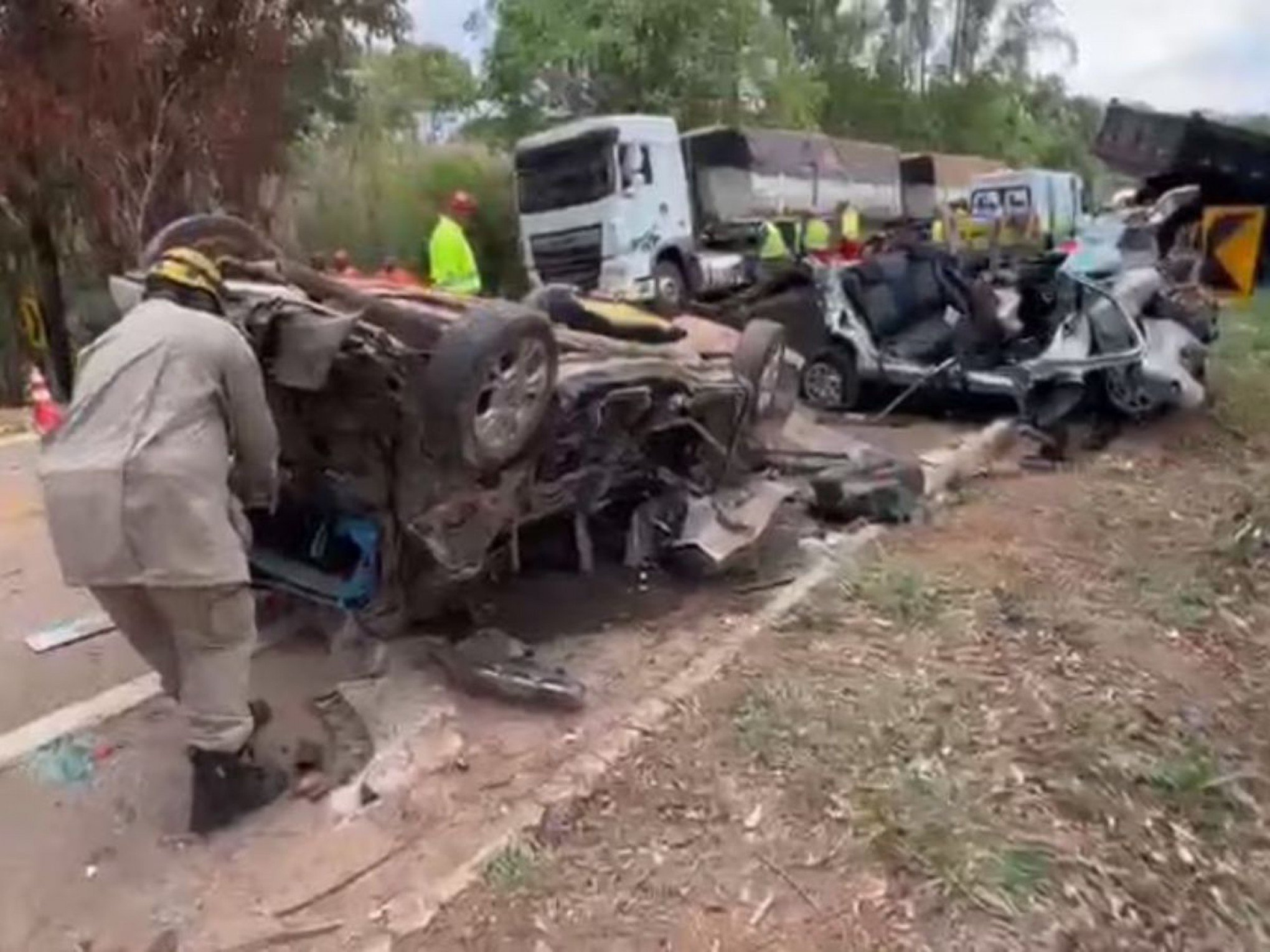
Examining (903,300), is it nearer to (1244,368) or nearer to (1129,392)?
(1129,392)

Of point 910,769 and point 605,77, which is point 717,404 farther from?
point 605,77

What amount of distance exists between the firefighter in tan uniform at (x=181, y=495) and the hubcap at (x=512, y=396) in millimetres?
669

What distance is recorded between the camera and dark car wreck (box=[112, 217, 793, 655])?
4414 millimetres

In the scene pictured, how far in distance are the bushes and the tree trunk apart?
8.82 ft

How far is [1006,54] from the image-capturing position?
4803cm

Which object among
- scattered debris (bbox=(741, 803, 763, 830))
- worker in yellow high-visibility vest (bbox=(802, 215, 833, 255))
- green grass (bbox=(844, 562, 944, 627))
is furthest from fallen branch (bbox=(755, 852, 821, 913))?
worker in yellow high-visibility vest (bbox=(802, 215, 833, 255))

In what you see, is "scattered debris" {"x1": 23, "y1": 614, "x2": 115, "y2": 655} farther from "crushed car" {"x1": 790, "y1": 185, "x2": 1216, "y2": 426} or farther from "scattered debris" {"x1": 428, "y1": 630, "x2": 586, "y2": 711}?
"crushed car" {"x1": 790, "y1": 185, "x2": 1216, "y2": 426}

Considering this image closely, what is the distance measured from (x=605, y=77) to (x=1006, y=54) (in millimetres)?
26940

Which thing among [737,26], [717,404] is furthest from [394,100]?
[717,404]

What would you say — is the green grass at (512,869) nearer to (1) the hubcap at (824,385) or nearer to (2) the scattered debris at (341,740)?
(2) the scattered debris at (341,740)

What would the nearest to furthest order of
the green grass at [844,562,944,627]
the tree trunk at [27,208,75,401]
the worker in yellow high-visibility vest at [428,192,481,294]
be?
the green grass at [844,562,944,627] < the worker in yellow high-visibility vest at [428,192,481,294] < the tree trunk at [27,208,75,401]

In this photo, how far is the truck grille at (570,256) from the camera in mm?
18109

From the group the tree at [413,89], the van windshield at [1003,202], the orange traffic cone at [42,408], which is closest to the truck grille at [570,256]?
the tree at [413,89]

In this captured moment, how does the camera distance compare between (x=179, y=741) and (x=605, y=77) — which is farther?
(x=605, y=77)
